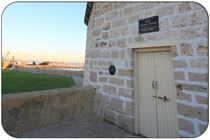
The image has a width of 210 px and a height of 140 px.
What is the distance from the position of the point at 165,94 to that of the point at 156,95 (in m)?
0.18

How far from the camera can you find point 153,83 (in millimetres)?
2268

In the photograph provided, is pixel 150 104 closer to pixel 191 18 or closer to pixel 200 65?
pixel 200 65

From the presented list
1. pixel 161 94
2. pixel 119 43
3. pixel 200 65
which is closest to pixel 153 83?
pixel 161 94

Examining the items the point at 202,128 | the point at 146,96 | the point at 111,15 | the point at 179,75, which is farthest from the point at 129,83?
the point at 111,15

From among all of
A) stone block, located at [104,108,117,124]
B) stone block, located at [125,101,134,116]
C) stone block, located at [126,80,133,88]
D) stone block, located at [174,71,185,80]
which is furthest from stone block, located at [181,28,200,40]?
stone block, located at [104,108,117,124]

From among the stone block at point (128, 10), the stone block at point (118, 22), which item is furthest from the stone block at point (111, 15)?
the stone block at point (128, 10)

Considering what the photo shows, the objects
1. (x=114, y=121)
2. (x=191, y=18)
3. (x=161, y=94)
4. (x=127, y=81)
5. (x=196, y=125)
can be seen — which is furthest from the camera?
(x=114, y=121)

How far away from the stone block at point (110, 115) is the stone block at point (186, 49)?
199 centimetres

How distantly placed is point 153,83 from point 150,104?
47 cm

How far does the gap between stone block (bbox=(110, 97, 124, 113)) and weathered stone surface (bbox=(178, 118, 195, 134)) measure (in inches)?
44.8

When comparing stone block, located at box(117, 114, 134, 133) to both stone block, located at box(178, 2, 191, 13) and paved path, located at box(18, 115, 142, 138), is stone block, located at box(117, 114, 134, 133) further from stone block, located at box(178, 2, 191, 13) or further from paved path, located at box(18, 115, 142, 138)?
stone block, located at box(178, 2, 191, 13)

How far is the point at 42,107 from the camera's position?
2.28 metres

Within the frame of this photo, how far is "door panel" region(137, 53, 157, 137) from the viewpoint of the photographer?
7.44ft

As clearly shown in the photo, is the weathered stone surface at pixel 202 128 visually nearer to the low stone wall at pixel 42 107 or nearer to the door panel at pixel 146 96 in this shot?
the door panel at pixel 146 96
